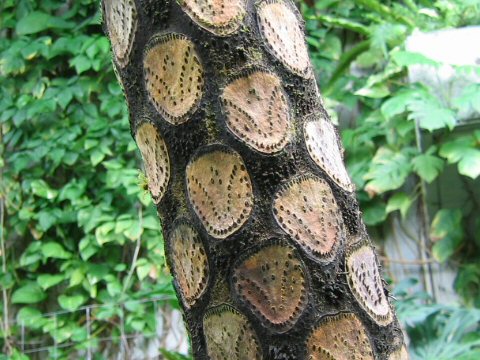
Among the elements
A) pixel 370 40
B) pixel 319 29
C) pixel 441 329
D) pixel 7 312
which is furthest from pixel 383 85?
pixel 7 312

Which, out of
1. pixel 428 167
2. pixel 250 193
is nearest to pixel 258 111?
pixel 250 193

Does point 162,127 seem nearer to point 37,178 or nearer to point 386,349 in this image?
point 386,349

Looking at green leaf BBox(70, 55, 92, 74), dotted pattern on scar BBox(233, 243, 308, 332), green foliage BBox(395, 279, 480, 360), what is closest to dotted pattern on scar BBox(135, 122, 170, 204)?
dotted pattern on scar BBox(233, 243, 308, 332)

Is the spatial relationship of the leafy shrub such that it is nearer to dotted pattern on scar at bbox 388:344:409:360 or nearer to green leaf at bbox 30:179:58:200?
green leaf at bbox 30:179:58:200

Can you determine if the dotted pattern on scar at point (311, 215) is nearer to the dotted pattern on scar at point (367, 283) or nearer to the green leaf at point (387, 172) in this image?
the dotted pattern on scar at point (367, 283)

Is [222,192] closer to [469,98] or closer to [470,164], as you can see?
[469,98]

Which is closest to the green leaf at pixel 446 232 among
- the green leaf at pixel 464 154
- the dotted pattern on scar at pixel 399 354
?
the green leaf at pixel 464 154
